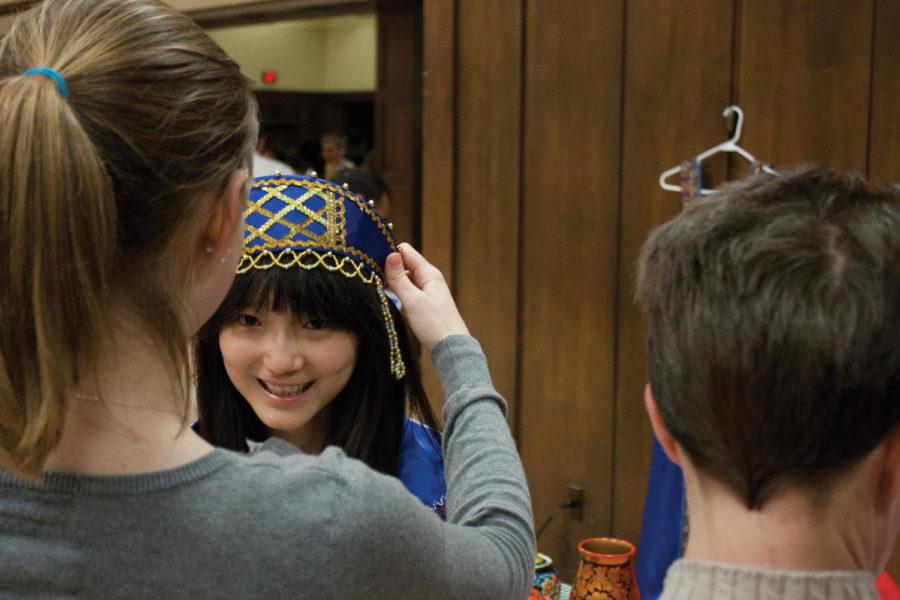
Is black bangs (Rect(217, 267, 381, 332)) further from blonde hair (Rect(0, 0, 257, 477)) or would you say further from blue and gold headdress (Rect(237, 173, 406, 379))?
blonde hair (Rect(0, 0, 257, 477))

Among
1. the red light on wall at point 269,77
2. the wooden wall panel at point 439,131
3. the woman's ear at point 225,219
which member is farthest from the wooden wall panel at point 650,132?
the red light on wall at point 269,77

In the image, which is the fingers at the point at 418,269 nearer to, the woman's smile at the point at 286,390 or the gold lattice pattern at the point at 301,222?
the gold lattice pattern at the point at 301,222

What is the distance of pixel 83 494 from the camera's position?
2.55 feet

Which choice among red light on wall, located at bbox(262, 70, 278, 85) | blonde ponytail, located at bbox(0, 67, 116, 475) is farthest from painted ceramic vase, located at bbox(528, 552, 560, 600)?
red light on wall, located at bbox(262, 70, 278, 85)

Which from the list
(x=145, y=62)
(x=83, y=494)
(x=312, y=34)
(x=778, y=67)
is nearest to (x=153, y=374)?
(x=83, y=494)

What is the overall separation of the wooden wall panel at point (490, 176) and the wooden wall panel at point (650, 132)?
34 centimetres

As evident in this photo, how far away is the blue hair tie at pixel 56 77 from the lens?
76 cm

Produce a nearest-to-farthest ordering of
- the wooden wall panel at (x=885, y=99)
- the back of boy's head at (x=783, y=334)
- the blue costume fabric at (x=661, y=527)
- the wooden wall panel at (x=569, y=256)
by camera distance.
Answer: the back of boy's head at (x=783, y=334) < the blue costume fabric at (x=661, y=527) < the wooden wall panel at (x=885, y=99) < the wooden wall panel at (x=569, y=256)

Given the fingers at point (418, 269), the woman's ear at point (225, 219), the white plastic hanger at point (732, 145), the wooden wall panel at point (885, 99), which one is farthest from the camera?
the white plastic hanger at point (732, 145)

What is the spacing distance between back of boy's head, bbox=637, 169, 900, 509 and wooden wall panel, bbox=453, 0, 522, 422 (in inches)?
91.6

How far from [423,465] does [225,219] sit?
0.83 m

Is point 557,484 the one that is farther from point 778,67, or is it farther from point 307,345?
point 307,345

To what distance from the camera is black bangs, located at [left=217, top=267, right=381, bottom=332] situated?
1500 millimetres

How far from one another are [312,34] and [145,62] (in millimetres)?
8726
